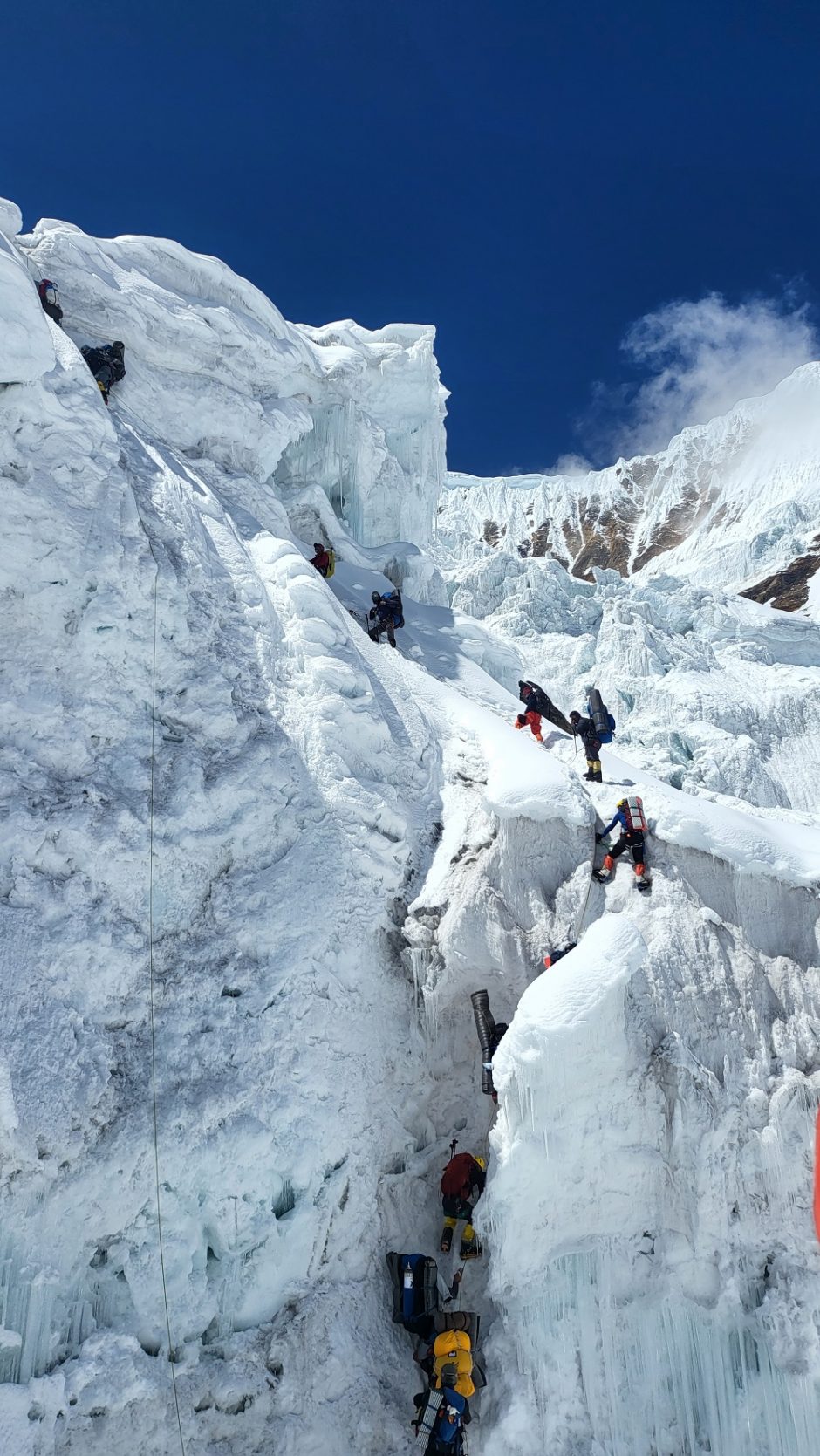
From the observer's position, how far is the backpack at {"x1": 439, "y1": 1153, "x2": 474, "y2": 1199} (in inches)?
Result: 269

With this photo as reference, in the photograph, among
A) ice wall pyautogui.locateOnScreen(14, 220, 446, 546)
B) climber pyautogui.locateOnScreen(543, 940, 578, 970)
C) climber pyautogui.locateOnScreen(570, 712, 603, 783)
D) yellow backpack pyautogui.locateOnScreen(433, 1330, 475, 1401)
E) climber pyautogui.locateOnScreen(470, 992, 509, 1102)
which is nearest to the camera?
yellow backpack pyautogui.locateOnScreen(433, 1330, 475, 1401)

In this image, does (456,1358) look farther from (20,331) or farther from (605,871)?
(20,331)

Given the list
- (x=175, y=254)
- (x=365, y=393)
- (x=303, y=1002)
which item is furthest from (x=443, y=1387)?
(x=365, y=393)

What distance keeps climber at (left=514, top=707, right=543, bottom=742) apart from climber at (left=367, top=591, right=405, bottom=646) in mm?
2704

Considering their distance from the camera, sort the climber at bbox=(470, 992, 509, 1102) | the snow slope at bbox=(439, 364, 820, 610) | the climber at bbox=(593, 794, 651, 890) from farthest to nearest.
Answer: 1. the snow slope at bbox=(439, 364, 820, 610)
2. the climber at bbox=(593, 794, 651, 890)
3. the climber at bbox=(470, 992, 509, 1102)

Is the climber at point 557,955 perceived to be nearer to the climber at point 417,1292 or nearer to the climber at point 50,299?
the climber at point 417,1292

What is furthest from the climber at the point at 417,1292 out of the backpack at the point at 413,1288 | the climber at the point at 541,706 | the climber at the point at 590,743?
the climber at the point at 541,706

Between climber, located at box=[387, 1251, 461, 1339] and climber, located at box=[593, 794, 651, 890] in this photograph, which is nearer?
climber, located at box=[387, 1251, 461, 1339]

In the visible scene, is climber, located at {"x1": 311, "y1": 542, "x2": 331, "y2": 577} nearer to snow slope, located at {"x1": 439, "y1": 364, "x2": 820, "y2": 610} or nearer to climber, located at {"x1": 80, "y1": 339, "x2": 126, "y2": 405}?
climber, located at {"x1": 80, "y1": 339, "x2": 126, "y2": 405}

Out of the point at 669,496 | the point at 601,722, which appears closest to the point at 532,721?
the point at 601,722

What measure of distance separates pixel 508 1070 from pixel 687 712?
54.1ft

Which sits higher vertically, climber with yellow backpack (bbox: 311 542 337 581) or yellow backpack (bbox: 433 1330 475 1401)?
climber with yellow backpack (bbox: 311 542 337 581)

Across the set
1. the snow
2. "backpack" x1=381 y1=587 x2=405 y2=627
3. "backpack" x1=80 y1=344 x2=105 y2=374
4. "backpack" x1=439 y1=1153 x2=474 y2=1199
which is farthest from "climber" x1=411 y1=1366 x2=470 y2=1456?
"backpack" x1=80 y1=344 x2=105 y2=374

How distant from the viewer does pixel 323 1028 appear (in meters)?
7.15
